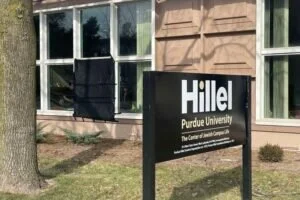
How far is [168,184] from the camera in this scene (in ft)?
23.1

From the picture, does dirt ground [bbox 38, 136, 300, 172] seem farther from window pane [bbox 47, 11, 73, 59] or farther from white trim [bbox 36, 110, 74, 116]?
window pane [bbox 47, 11, 73, 59]

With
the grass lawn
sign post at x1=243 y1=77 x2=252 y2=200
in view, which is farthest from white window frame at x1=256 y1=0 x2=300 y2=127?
sign post at x1=243 y1=77 x2=252 y2=200

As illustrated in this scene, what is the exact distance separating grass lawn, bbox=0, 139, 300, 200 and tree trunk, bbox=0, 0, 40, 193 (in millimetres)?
303

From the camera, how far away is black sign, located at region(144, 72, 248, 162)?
179 inches

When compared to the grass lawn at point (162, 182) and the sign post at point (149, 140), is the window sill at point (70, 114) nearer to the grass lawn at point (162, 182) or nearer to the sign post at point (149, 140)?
the grass lawn at point (162, 182)

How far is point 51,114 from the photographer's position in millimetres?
13562

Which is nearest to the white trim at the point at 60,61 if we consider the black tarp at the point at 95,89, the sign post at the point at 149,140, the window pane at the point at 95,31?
the window pane at the point at 95,31

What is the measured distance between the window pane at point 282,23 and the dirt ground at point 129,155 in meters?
2.07

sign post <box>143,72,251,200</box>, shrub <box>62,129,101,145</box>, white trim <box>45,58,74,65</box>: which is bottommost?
shrub <box>62,129,101,145</box>

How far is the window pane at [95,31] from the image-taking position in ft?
41.2

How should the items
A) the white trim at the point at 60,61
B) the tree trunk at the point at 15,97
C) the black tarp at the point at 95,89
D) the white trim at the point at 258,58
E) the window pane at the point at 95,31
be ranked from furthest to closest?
the white trim at the point at 60,61
the window pane at the point at 95,31
the black tarp at the point at 95,89
the white trim at the point at 258,58
the tree trunk at the point at 15,97

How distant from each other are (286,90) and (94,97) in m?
4.22

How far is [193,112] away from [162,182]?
7.77 ft

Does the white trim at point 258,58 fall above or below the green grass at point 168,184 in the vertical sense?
above
